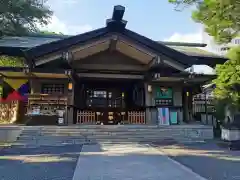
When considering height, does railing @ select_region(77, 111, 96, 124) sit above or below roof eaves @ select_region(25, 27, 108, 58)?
below

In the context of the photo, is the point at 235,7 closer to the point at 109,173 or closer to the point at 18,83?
the point at 109,173

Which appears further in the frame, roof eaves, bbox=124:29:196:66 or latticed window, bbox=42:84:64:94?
latticed window, bbox=42:84:64:94

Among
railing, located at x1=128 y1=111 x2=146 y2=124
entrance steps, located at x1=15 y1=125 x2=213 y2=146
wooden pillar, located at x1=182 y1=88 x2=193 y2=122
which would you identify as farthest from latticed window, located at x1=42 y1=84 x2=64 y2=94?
wooden pillar, located at x1=182 y1=88 x2=193 y2=122

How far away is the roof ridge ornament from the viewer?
11.3 meters

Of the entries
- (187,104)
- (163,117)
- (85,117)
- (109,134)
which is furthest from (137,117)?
(187,104)

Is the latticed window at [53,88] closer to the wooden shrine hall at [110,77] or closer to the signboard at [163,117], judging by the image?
the wooden shrine hall at [110,77]

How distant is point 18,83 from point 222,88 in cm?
1103

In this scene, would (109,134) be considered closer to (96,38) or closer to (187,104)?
(96,38)

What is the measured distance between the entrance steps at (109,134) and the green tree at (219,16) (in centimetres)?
425

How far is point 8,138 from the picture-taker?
34.1 ft

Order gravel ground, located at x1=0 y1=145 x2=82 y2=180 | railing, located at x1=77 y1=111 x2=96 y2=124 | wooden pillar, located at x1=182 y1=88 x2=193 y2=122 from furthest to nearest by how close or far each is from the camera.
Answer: wooden pillar, located at x1=182 y1=88 x2=193 y2=122
railing, located at x1=77 y1=111 x2=96 y2=124
gravel ground, located at x1=0 y1=145 x2=82 y2=180

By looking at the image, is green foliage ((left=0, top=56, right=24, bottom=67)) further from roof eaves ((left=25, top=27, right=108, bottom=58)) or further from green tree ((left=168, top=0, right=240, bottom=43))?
green tree ((left=168, top=0, right=240, bottom=43))

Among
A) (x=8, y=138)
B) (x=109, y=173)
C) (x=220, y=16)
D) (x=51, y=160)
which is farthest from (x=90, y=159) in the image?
(x=220, y=16)

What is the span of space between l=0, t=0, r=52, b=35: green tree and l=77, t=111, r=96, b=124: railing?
6.61 metres
